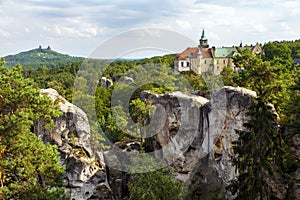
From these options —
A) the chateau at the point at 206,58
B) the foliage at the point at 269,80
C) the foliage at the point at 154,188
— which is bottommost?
the foliage at the point at 154,188

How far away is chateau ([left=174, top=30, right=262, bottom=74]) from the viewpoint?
50.5 meters

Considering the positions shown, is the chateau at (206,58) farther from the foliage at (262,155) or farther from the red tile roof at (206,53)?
the foliage at (262,155)

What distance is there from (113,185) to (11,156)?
815cm

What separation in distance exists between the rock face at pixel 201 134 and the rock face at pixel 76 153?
147 inches

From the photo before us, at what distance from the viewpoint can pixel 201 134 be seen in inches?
720

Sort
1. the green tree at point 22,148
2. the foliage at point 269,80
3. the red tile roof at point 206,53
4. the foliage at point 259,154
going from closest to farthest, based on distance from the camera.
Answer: the green tree at point 22,148, the foliage at point 259,154, the foliage at point 269,80, the red tile roof at point 206,53

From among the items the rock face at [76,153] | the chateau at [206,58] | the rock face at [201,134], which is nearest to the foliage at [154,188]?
the rock face at [201,134]

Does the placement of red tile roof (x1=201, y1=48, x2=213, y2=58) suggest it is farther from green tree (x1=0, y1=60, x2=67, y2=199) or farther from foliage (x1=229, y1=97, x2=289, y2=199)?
A: green tree (x1=0, y1=60, x2=67, y2=199)

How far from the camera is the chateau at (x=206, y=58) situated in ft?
166

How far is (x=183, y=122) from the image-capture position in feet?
61.2

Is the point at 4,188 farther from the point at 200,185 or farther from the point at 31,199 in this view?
the point at 200,185

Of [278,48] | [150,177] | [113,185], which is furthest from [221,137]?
[278,48]

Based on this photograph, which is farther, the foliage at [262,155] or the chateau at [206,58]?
the chateau at [206,58]

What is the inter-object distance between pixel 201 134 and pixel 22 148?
383 inches
